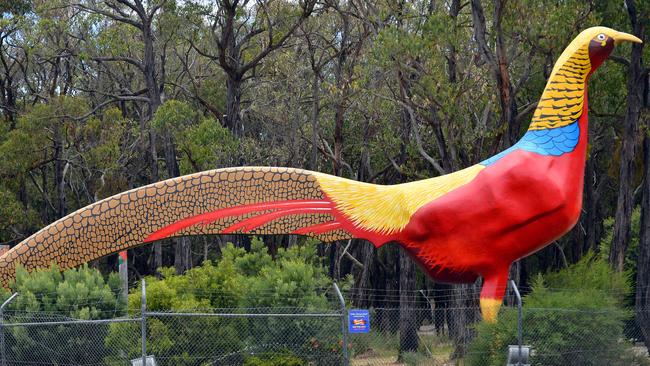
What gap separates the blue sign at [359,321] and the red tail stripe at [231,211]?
9.41 ft

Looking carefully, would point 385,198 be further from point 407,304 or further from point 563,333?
point 407,304

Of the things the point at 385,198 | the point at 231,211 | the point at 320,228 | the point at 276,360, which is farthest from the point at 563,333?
the point at 231,211

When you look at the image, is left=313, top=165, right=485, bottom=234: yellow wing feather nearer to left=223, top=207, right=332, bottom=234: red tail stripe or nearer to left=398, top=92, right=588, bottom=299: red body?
left=398, top=92, right=588, bottom=299: red body

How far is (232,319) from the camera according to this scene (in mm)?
14367

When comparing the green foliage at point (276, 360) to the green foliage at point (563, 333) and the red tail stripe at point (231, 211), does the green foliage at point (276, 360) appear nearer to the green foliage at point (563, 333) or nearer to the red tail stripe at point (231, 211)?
the red tail stripe at point (231, 211)

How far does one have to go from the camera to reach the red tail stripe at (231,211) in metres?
15.2

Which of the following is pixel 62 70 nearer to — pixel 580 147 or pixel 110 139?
pixel 110 139

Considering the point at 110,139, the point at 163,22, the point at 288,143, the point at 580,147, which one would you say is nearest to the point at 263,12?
the point at 163,22

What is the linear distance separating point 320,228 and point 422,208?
1666mm

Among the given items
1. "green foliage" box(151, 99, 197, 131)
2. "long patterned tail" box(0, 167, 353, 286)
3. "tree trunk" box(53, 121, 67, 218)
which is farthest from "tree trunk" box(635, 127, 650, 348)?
"tree trunk" box(53, 121, 67, 218)

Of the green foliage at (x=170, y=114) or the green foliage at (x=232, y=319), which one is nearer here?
the green foliage at (x=232, y=319)

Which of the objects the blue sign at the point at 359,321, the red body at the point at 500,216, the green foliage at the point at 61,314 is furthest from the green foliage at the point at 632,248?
the green foliage at the point at 61,314

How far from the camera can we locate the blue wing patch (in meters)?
14.7

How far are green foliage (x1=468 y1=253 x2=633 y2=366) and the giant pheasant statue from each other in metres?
0.64
